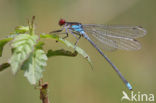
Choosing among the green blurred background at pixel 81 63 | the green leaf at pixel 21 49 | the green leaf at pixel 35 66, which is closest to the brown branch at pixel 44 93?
the green leaf at pixel 35 66

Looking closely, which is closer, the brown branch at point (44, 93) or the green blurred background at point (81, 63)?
the brown branch at point (44, 93)

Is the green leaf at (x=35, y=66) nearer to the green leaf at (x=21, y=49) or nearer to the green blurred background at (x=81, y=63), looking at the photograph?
the green leaf at (x=21, y=49)

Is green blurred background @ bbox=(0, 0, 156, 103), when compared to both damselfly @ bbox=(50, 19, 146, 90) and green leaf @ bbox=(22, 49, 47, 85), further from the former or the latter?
green leaf @ bbox=(22, 49, 47, 85)

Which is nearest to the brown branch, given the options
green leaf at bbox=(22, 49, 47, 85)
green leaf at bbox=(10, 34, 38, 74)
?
green leaf at bbox=(22, 49, 47, 85)

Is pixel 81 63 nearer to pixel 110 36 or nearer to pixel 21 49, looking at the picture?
pixel 110 36

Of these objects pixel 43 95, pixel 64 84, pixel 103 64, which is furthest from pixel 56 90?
pixel 43 95

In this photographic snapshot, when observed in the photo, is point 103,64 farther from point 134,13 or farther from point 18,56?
point 18,56
